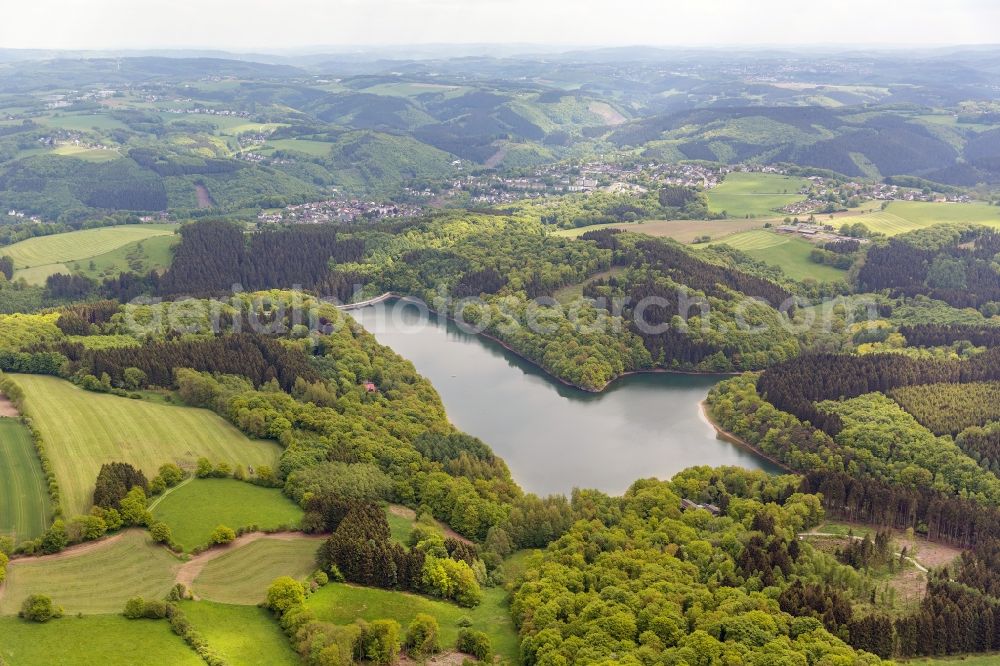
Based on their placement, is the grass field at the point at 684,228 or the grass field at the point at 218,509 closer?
the grass field at the point at 218,509

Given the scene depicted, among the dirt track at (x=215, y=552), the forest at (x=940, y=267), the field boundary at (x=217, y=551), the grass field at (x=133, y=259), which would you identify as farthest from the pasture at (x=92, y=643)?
the forest at (x=940, y=267)

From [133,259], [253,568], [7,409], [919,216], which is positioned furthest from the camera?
[919,216]

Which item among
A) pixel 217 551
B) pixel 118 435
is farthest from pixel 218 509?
pixel 118 435

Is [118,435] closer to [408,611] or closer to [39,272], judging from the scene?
[408,611]

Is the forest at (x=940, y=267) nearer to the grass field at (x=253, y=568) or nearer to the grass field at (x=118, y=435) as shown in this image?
the grass field at (x=118, y=435)

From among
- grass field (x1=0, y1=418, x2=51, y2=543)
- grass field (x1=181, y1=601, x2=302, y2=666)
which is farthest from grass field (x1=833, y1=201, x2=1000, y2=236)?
grass field (x1=0, y1=418, x2=51, y2=543)

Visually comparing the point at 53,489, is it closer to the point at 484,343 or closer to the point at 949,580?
the point at 949,580

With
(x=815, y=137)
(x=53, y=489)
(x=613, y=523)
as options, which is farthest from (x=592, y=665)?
(x=815, y=137)
